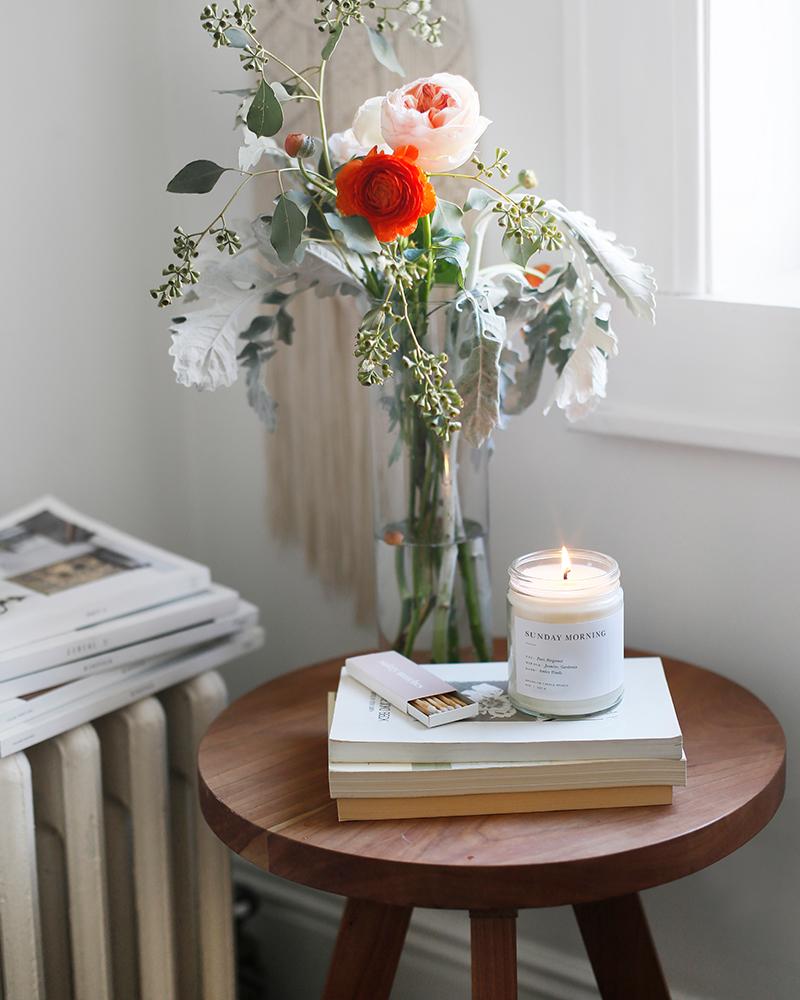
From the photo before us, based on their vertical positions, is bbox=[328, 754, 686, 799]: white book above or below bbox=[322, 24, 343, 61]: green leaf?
below

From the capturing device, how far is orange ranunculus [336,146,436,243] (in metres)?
0.86

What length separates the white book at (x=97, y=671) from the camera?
107 centimetres

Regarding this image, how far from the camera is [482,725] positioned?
0.91 m

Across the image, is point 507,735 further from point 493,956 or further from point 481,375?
point 481,375

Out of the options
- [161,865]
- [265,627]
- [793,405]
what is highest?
[793,405]

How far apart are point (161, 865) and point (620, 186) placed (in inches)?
30.1

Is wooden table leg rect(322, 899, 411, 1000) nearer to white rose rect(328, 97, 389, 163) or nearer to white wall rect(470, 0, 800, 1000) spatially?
white wall rect(470, 0, 800, 1000)

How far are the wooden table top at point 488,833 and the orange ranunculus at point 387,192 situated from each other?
42 centimetres

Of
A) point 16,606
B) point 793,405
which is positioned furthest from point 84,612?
point 793,405

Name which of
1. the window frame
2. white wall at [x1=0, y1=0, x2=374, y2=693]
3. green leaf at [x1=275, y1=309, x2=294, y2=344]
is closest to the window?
the window frame

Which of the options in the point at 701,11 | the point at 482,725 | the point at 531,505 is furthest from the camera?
the point at 531,505

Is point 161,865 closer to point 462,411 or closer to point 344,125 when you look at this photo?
point 462,411

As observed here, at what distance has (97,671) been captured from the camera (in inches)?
44.4

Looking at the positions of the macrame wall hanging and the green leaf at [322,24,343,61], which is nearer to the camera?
the green leaf at [322,24,343,61]
